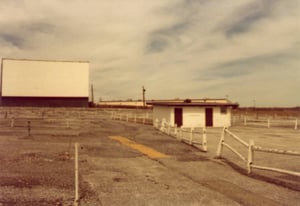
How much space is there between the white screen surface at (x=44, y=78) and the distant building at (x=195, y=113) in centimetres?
2394

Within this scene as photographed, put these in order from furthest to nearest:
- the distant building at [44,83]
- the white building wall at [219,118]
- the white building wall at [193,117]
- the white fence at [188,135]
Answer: the distant building at [44,83] → the white building wall at [219,118] → the white building wall at [193,117] → the white fence at [188,135]

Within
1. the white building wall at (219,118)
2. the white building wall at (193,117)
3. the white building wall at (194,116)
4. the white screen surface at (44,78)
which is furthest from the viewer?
the white screen surface at (44,78)

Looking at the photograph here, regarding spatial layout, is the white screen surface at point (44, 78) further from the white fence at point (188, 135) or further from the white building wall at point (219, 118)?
the white fence at point (188, 135)

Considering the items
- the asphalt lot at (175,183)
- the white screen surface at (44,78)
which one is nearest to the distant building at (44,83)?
the white screen surface at (44,78)

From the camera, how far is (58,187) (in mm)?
9719

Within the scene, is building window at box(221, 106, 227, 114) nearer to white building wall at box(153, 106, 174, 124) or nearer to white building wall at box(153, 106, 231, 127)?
white building wall at box(153, 106, 231, 127)

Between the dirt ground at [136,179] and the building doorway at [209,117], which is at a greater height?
the building doorway at [209,117]

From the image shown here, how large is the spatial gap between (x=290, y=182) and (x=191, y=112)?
3169 centimetres

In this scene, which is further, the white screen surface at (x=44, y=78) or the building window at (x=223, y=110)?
the white screen surface at (x=44, y=78)

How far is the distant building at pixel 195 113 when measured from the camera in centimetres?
4169

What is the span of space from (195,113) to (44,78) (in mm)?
31130

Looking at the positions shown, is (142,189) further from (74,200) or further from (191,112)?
(191,112)

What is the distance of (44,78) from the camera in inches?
2537

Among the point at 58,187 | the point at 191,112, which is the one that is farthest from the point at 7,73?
the point at 58,187
